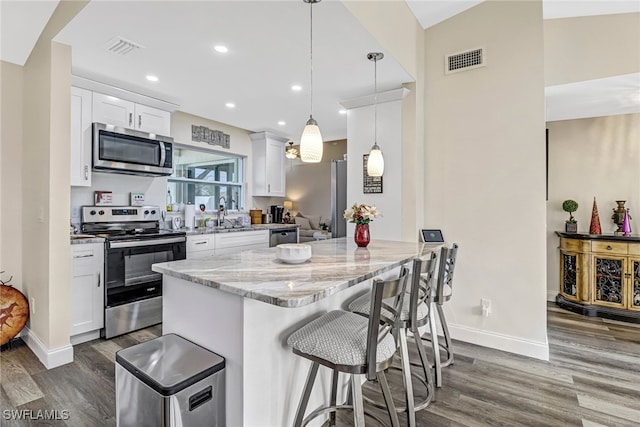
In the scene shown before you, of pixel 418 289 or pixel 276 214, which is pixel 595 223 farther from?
pixel 276 214

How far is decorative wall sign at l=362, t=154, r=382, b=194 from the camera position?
3316mm

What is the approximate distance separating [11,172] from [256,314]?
120 inches

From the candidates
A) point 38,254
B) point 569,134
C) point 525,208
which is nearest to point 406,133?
point 525,208

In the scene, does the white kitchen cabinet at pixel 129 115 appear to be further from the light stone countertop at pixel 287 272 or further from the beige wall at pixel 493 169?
the beige wall at pixel 493 169

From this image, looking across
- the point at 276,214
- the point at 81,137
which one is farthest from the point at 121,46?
the point at 276,214

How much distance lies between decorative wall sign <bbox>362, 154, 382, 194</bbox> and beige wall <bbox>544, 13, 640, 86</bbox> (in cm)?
184

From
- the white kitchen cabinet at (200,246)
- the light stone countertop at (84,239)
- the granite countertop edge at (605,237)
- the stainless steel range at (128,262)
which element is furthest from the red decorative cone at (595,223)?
the light stone countertop at (84,239)

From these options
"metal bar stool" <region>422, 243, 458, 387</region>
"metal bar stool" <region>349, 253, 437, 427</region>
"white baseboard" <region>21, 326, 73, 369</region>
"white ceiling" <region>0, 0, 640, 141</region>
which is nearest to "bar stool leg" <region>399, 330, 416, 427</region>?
"metal bar stool" <region>349, 253, 437, 427</region>

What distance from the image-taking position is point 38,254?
2.61 m

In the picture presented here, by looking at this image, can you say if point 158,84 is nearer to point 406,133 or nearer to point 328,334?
point 406,133

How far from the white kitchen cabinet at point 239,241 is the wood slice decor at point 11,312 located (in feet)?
5.88

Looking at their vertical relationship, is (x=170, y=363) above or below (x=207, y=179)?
below

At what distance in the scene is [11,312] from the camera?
2.66 meters

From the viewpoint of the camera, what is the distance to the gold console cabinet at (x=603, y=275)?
3.46 metres
